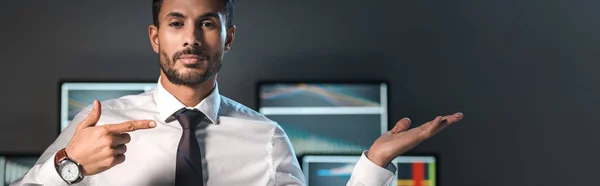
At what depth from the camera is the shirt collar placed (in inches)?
74.6

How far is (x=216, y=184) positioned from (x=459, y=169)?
2581mm

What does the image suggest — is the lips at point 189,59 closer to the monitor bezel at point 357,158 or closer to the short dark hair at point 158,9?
the short dark hair at point 158,9

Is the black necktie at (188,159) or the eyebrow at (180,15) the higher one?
the eyebrow at (180,15)

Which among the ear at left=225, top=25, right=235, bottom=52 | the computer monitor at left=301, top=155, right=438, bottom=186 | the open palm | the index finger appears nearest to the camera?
the index finger

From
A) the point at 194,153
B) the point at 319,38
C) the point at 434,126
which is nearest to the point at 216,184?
the point at 194,153

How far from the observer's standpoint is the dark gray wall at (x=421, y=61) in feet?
13.8

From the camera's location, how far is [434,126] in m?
1.76

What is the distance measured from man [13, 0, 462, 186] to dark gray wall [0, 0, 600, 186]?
2.23 metres

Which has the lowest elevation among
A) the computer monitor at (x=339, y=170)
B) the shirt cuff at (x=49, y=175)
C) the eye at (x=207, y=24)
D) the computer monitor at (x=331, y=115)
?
the computer monitor at (x=339, y=170)

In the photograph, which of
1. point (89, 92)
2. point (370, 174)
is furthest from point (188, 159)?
point (89, 92)

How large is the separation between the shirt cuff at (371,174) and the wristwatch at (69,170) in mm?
652

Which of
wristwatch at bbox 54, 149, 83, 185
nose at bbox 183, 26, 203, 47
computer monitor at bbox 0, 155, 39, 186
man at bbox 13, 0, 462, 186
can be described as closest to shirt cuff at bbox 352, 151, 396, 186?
man at bbox 13, 0, 462, 186

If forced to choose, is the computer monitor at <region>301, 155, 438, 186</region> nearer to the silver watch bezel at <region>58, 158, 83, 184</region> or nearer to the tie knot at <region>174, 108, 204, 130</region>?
the tie knot at <region>174, 108, 204, 130</region>

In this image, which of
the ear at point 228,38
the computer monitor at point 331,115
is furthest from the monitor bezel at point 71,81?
the ear at point 228,38
